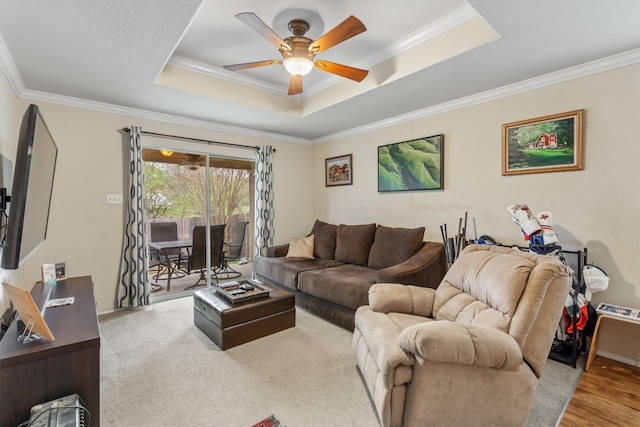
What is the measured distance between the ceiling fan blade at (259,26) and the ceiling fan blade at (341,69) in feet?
1.06

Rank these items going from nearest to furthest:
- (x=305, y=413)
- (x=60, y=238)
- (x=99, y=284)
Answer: (x=305, y=413) → (x=60, y=238) → (x=99, y=284)

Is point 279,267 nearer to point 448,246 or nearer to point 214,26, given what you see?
point 448,246

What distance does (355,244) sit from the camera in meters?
3.96

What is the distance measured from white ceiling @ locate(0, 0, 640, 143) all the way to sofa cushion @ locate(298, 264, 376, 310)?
1.96m

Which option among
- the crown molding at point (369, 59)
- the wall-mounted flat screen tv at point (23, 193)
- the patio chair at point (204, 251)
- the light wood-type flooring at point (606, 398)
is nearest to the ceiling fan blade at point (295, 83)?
the crown molding at point (369, 59)

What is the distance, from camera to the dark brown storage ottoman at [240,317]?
101 inches

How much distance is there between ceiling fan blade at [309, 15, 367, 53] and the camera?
186cm

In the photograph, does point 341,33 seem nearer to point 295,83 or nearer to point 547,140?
point 295,83

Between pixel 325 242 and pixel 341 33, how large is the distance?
2.86 m

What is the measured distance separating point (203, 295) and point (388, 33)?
9.71ft

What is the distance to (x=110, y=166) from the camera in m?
3.50

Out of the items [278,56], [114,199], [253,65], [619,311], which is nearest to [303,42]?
[253,65]

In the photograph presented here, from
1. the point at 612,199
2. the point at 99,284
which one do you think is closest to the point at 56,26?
the point at 99,284

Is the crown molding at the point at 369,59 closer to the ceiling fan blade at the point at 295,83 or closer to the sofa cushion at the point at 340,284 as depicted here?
the ceiling fan blade at the point at 295,83
